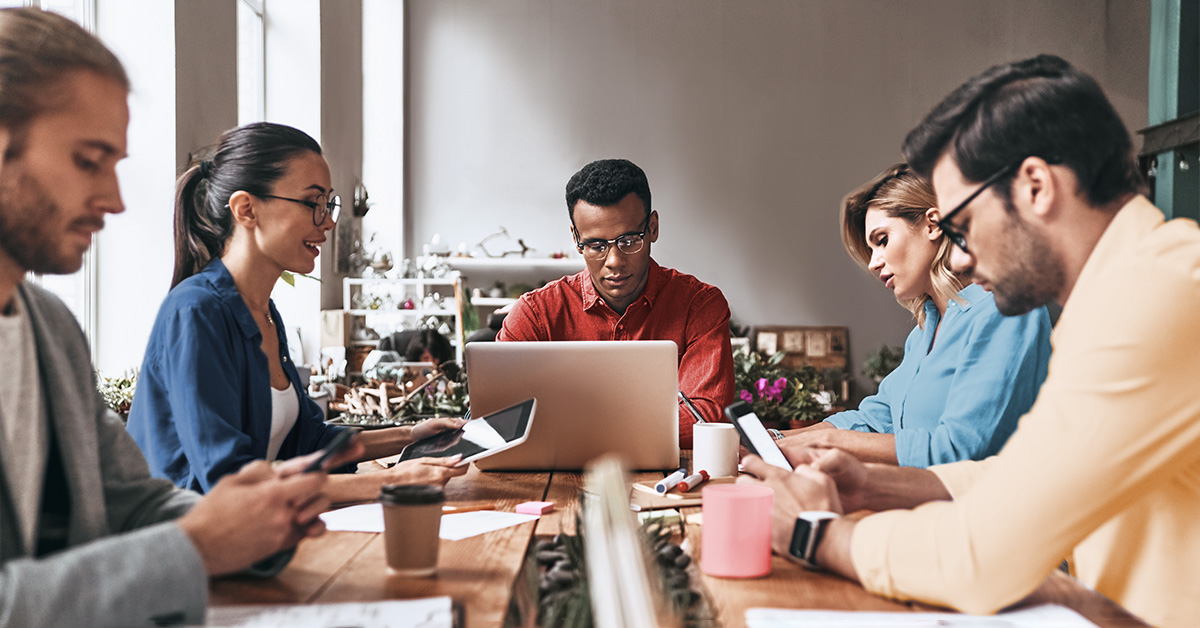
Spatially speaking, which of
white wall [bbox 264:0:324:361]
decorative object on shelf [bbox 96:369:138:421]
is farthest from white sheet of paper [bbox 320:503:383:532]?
white wall [bbox 264:0:324:361]

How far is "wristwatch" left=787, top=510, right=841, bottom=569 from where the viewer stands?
1095 mm

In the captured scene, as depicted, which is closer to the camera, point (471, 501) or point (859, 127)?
point (471, 501)

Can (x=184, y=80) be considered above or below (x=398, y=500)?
above

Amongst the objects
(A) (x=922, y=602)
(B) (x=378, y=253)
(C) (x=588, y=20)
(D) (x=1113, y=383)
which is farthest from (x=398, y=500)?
(C) (x=588, y=20)

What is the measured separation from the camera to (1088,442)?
0.89 meters

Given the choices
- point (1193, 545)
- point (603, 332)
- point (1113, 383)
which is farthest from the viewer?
point (603, 332)

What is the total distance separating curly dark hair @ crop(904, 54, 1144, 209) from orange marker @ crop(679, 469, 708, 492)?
0.74 meters

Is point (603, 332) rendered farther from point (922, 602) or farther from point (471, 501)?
point (922, 602)

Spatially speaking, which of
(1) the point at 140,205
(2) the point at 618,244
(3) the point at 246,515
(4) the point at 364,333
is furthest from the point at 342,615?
(4) the point at 364,333

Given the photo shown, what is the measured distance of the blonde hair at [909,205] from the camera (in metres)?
1.94

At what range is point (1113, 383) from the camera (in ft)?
2.93

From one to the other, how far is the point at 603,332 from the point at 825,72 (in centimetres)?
549

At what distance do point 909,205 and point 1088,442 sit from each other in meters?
1.14

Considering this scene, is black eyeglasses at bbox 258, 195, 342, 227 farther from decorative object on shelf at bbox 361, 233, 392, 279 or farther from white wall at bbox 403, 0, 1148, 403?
white wall at bbox 403, 0, 1148, 403
